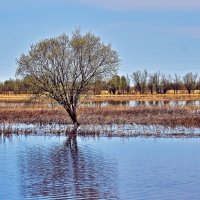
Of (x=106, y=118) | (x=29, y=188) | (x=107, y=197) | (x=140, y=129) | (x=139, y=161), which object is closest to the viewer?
(x=107, y=197)

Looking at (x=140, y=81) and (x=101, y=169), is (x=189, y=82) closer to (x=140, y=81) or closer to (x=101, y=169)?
(x=140, y=81)

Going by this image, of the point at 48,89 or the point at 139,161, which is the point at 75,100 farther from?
the point at 139,161

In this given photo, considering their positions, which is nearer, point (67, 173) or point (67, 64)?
point (67, 173)

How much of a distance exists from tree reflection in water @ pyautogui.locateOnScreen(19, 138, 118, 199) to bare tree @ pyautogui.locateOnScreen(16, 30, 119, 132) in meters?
13.0

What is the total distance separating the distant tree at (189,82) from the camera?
141m

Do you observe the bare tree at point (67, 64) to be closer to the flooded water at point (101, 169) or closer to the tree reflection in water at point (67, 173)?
the flooded water at point (101, 169)

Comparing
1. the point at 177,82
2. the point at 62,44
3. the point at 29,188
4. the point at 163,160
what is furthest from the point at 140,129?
the point at 177,82

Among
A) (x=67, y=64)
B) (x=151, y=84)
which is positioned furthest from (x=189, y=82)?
(x=67, y=64)

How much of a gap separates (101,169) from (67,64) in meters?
20.4

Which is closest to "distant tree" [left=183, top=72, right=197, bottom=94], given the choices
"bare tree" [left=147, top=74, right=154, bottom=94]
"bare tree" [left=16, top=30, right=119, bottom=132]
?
"bare tree" [left=147, top=74, right=154, bottom=94]

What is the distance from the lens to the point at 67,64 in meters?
38.8

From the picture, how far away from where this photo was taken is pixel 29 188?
15.9 m

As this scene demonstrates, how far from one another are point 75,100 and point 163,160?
18436 millimetres

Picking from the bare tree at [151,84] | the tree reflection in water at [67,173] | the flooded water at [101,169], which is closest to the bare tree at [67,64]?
the flooded water at [101,169]
